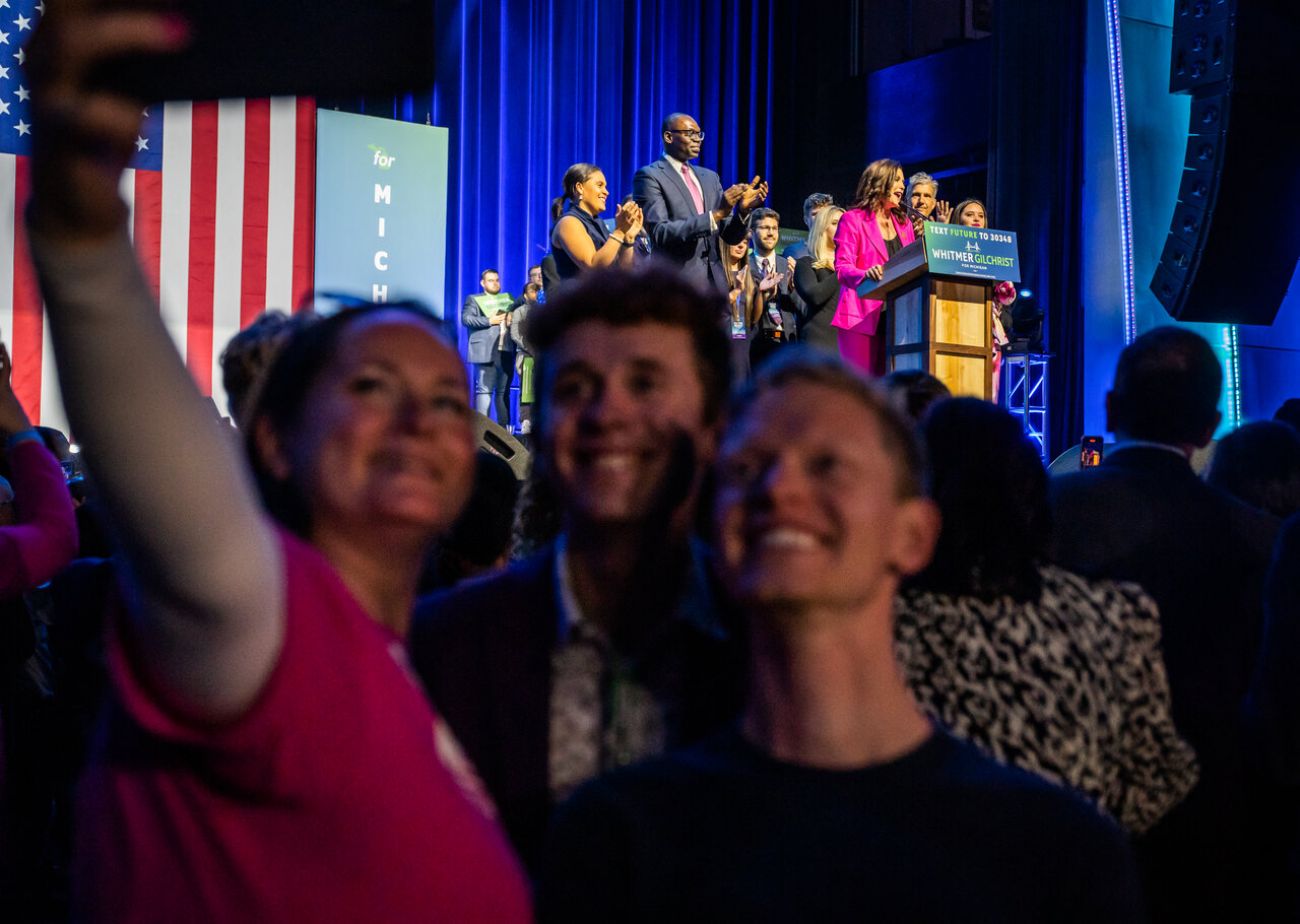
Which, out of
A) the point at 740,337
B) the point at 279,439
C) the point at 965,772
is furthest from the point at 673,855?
the point at 740,337

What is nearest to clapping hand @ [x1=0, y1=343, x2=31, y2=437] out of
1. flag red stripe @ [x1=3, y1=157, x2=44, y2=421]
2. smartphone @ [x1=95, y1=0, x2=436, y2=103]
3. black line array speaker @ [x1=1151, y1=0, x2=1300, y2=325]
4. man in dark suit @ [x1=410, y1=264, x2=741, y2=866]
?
man in dark suit @ [x1=410, y1=264, x2=741, y2=866]

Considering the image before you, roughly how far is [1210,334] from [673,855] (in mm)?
9309

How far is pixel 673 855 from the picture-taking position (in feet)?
3.68

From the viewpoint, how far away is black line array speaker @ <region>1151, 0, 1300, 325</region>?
287 inches

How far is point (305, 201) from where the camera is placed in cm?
1224

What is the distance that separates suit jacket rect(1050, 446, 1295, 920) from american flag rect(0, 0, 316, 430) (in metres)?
9.34

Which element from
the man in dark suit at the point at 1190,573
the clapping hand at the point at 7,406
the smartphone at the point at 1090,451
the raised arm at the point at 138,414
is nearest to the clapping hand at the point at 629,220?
the smartphone at the point at 1090,451

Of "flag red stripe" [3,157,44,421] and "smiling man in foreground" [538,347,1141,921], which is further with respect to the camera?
"flag red stripe" [3,157,44,421]

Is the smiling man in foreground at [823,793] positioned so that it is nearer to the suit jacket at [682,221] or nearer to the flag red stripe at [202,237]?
the suit jacket at [682,221]

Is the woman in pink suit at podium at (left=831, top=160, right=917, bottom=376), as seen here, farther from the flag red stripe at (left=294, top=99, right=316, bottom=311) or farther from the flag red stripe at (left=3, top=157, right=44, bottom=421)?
the flag red stripe at (left=3, top=157, right=44, bottom=421)

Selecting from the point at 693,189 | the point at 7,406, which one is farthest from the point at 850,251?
the point at 7,406

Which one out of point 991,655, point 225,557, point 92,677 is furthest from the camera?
point 92,677

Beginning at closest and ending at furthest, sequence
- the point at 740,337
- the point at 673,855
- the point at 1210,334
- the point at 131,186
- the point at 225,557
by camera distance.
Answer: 1. the point at 225,557
2. the point at 673,855
3. the point at 740,337
4. the point at 1210,334
5. the point at 131,186

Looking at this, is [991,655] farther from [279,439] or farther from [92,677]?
[92,677]
